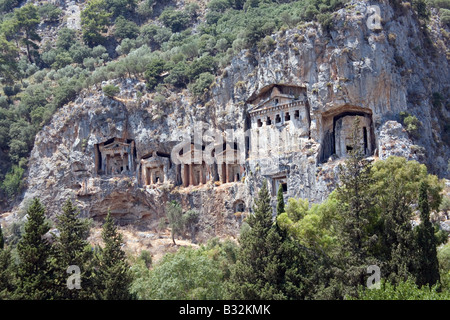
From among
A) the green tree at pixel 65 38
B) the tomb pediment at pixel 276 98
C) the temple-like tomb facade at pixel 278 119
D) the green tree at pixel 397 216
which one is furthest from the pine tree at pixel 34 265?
the green tree at pixel 65 38

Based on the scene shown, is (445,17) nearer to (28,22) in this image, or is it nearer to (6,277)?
(6,277)

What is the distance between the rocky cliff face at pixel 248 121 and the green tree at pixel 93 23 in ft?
118

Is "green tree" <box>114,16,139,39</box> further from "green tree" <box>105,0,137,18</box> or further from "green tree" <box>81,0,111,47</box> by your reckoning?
"green tree" <box>105,0,137,18</box>

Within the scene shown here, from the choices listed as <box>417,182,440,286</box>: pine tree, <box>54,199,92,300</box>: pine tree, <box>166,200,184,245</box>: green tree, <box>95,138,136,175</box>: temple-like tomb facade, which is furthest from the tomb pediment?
<box>54,199,92,300</box>: pine tree

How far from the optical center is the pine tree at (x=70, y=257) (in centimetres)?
3653

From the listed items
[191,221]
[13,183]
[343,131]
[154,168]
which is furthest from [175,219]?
[13,183]

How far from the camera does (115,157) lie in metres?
70.6

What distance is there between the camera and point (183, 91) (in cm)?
7019

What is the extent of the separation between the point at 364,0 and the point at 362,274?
1302 inches

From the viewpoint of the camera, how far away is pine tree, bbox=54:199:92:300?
36528 millimetres

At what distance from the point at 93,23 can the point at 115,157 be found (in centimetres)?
4494
